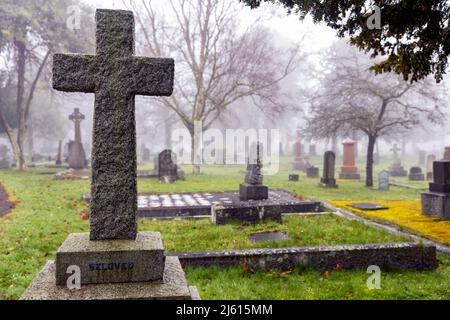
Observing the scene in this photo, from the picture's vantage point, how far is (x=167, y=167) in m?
19.1

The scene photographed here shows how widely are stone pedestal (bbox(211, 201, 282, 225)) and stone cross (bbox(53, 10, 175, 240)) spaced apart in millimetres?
5853

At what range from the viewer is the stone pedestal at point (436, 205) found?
32.4 ft

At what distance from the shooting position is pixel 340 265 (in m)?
5.91

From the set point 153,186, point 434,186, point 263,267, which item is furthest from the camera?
point 153,186

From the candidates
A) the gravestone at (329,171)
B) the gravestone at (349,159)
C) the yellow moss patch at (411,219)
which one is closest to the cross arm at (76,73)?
the yellow moss patch at (411,219)

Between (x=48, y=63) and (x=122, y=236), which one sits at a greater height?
(x=48, y=63)

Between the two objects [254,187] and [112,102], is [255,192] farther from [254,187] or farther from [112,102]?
[112,102]

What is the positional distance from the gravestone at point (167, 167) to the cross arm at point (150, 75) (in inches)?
611

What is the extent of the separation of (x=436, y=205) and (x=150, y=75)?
935 centimetres
